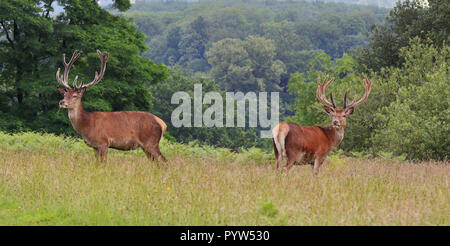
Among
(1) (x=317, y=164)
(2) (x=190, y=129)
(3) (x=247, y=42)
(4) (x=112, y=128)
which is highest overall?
(4) (x=112, y=128)

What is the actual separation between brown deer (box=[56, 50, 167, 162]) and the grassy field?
1.72ft

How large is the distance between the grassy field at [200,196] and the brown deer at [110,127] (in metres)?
0.52

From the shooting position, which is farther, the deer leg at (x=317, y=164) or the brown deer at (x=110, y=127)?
the brown deer at (x=110, y=127)

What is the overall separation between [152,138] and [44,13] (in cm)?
1752

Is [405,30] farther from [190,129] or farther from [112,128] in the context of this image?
[112,128]

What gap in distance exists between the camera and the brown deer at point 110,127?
9875 millimetres

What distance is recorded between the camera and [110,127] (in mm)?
10008

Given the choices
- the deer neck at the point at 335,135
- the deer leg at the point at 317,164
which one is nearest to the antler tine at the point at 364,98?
the deer neck at the point at 335,135

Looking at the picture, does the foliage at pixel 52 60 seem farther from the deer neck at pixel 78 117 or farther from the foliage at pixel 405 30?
the foliage at pixel 405 30

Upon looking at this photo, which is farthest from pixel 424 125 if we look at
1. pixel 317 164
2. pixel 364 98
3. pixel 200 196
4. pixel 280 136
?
pixel 200 196

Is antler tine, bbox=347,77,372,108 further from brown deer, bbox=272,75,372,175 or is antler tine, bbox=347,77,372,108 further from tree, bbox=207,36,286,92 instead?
tree, bbox=207,36,286,92

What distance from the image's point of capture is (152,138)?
1038 centimetres

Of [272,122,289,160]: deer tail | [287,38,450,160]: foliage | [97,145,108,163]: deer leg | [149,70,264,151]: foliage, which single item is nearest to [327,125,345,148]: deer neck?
[272,122,289,160]: deer tail

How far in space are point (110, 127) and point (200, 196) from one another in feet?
11.9
